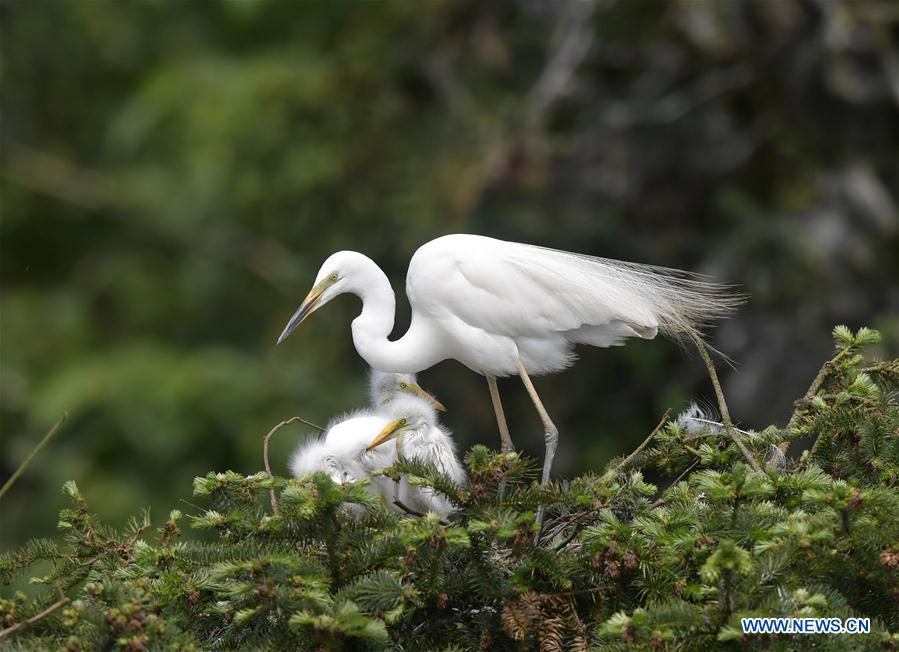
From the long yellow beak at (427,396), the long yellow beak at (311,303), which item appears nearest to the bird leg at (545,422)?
the long yellow beak at (427,396)

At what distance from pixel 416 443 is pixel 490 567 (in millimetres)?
819

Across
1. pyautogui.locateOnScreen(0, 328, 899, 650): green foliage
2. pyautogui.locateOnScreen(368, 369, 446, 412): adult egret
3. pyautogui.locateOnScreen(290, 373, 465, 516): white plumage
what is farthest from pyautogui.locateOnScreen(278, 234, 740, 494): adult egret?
pyautogui.locateOnScreen(0, 328, 899, 650): green foliage

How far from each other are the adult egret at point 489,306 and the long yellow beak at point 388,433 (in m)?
0.20

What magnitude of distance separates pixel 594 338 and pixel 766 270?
2.51 meters

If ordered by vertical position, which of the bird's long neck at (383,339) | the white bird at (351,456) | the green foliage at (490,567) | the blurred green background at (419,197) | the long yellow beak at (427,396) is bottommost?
the green foliage at (490,567)

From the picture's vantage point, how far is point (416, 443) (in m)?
2.96

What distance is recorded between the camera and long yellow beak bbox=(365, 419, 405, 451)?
295 cm

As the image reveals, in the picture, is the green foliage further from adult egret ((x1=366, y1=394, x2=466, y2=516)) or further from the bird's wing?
the bird's wing

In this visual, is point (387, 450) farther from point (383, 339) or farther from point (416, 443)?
point (383, 339)

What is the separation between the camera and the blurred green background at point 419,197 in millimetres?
5391

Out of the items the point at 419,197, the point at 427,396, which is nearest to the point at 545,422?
the point at 427,396

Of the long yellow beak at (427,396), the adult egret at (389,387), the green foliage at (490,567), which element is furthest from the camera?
the adult egret at (389,387)

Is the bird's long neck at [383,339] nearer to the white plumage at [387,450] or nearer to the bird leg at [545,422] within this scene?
the white plumage at [387,450]

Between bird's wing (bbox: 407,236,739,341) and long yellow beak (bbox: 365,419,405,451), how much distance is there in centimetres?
31
